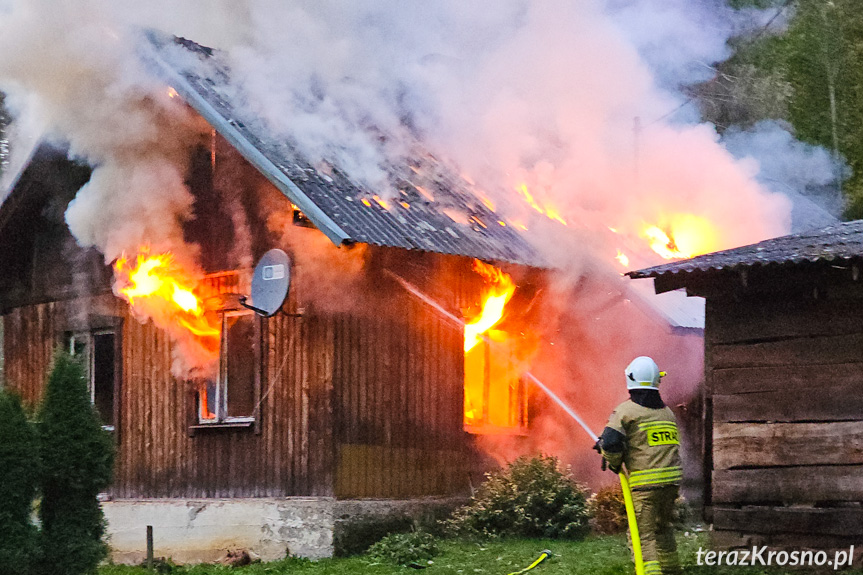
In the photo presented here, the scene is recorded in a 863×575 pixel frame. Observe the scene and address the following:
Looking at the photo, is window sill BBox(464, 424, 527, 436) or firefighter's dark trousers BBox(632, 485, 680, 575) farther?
window sill BBox(464, 424, 527, 436)

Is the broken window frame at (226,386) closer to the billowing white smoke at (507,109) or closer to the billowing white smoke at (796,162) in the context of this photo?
the billowing white smoke at (507,109)

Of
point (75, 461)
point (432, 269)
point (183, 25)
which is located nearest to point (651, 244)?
point (432, 269)

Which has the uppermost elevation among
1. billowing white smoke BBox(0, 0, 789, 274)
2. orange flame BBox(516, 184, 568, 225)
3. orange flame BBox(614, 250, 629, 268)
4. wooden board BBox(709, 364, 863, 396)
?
billowing white smoke BBox(0, 0, 789, 274)

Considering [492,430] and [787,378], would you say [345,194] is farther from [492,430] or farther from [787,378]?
[787,378]

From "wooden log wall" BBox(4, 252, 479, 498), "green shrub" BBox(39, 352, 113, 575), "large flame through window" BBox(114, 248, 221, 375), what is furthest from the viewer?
"large flame through window" BBox(114, 248, 221, 375)

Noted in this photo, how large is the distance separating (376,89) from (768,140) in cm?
1345

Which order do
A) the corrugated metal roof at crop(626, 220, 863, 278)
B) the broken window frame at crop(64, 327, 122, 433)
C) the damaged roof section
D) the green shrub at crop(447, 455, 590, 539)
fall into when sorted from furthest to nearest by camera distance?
the broken window frame at crop(64, 327, 122, 433)
the green shrub at crop(447, 455, 590, 539)
the damaged roof section
the corrugated metal roof at crop(626, 220, 863, 278)

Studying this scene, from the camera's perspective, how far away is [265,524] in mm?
13242

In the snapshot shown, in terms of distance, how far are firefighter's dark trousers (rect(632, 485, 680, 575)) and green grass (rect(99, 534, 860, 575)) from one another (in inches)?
63.2

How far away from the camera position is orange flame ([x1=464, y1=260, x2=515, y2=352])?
1491 centimetres

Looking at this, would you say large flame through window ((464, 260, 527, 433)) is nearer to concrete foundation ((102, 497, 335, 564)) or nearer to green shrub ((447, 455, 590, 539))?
green shrub ((447, 455, 590, 539))

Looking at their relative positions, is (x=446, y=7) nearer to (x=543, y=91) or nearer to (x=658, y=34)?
(x=543, y=91)

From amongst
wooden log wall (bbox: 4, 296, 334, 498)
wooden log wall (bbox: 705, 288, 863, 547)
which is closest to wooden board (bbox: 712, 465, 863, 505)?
wooden log wall (bbox: 705, 288, 863, 547)

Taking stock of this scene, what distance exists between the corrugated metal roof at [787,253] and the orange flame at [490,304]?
4.40 metres
